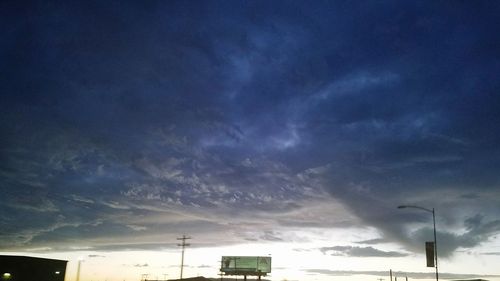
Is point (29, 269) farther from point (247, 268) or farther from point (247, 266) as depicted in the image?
point (247, 266)

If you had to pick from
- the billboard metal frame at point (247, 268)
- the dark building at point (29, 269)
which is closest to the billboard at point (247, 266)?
the billboard metal frame at point (247, 268)

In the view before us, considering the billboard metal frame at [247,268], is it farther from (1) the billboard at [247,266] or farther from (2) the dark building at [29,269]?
(2) the dark building at [29,269]

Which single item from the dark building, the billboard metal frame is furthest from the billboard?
the dark building

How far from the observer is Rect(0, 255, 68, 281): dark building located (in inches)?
3383

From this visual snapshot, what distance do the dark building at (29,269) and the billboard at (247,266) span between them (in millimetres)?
47692

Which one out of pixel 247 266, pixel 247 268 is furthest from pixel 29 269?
pixel 247 266


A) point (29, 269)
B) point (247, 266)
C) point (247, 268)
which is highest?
point (247, 266)

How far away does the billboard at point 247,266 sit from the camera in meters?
124

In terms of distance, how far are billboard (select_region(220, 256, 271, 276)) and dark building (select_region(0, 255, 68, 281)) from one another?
4769 centimetres

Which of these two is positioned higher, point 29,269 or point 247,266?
point 247,266

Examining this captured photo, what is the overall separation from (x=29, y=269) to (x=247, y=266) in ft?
193

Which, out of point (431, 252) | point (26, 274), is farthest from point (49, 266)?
point (431, 252)

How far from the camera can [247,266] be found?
125688 mm

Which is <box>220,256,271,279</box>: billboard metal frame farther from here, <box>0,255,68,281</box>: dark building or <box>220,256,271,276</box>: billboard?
<box>0,255,68,281</box>: dark building
